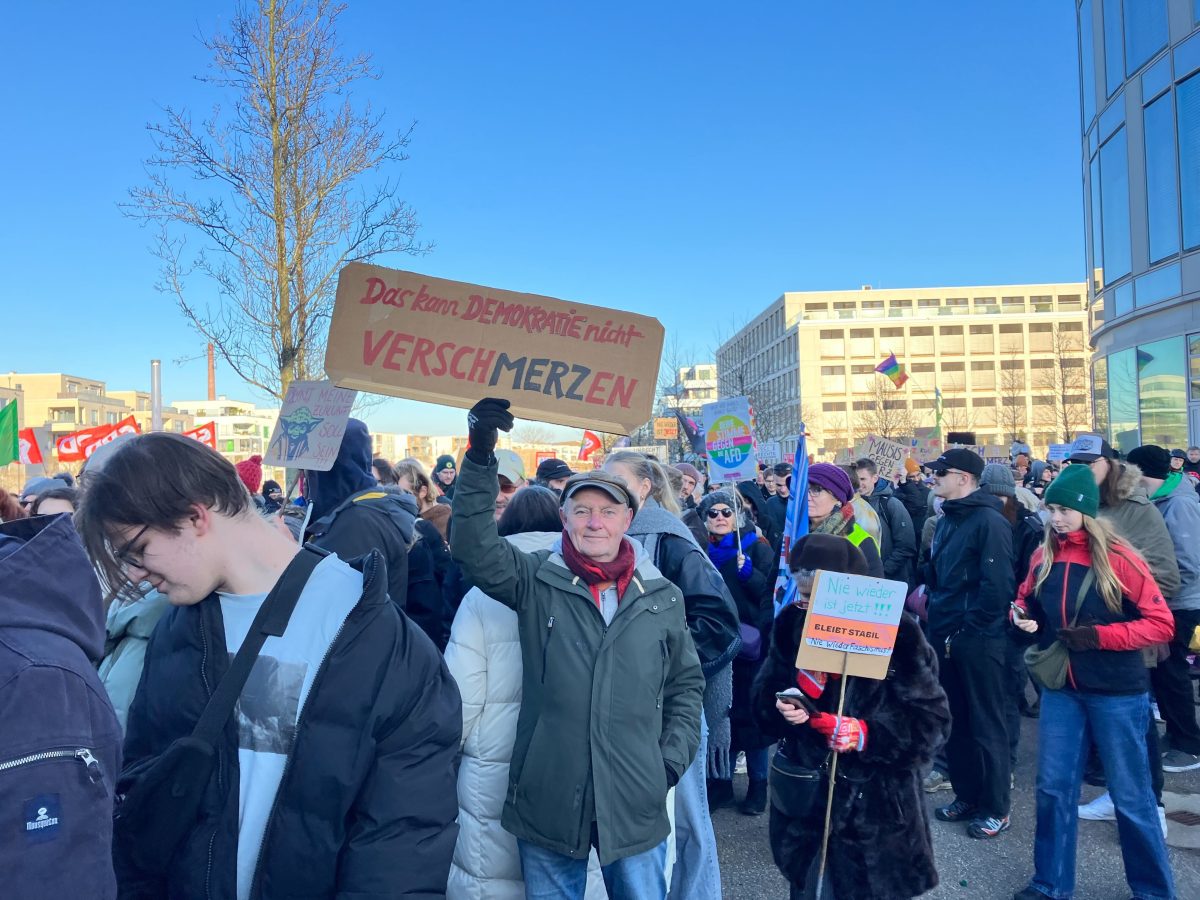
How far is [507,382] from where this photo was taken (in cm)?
311

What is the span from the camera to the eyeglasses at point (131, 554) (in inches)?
66.3

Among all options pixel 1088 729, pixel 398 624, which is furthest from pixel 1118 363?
pixel 398 624

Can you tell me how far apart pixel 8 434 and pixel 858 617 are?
1167 centimetres

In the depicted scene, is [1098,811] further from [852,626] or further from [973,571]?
[852,626]

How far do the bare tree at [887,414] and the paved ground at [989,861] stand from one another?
53.6 meters

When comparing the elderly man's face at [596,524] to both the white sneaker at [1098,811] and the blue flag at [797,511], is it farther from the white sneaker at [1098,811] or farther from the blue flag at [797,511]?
the white sneaker at [1098,811]

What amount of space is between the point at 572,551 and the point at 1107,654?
2759 mm

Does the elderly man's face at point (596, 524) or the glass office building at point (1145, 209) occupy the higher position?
the glass office building at point (1145, 209)

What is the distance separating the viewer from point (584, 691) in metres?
2.76

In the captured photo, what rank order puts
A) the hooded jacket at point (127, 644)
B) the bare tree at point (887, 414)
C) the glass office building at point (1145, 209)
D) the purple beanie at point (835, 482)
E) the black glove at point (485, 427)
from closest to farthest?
the hooded jacket at point (127, 644), the black glove at point (485, 427), the purple beanie at point (835, 482), the glass office building at point (1145, 209), the bare tree at point (887, 414)

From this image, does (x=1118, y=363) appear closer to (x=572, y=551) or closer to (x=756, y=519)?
(x=756, y=519)

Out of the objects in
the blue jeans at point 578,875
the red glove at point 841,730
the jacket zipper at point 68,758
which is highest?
the jacket zipper at point 68,758

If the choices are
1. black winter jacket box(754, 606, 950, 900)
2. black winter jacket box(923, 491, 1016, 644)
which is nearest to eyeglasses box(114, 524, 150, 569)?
black winter jacket box(754, 606, 950, 900)

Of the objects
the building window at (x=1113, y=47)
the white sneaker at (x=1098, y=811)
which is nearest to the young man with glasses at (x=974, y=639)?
the white sneaker at (x=1098, y=811)
